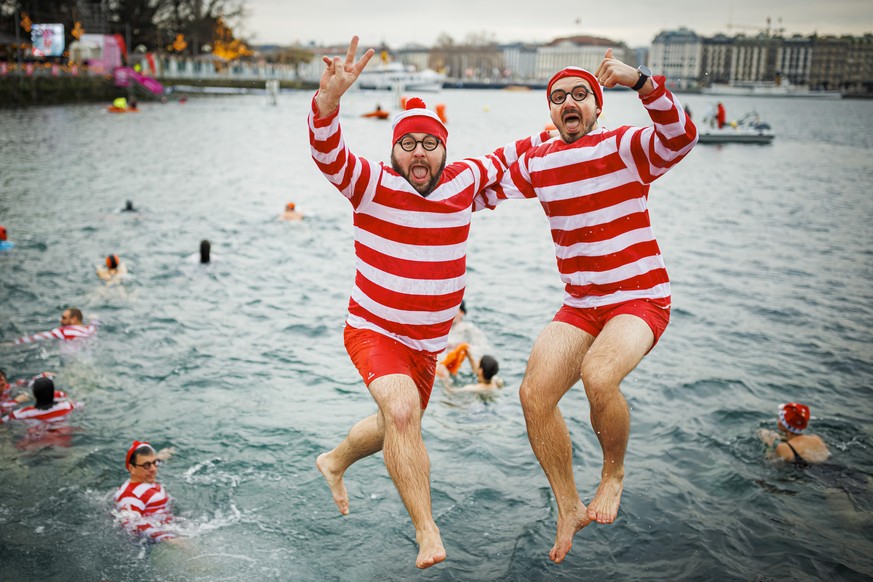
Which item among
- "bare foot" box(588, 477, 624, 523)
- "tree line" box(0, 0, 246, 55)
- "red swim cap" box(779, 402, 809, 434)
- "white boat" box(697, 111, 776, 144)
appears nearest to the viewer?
"bare foot" box(588, 477, 624, 523)

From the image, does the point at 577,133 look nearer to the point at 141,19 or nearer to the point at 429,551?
the point at 429,551

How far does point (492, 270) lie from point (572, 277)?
14259 mm

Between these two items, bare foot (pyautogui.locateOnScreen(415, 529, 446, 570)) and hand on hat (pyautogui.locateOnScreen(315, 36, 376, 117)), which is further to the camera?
hand on hat (pyautogui.locateOnScreen(315, 36, 376, 117))

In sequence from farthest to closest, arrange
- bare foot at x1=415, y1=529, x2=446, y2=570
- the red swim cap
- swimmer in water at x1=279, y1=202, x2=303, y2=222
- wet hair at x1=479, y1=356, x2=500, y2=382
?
1. swimmer in water at x1=279, y1=202, x2=303, y2=222
2. wet hair at x1=479, y1=356, x2=500, y2=382
3. the red swim cap
4. bare foot at x1=415, y1=529, x2=446, y2=570

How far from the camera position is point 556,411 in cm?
550

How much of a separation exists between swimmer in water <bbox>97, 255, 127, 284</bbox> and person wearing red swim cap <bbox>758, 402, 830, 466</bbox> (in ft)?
42.1

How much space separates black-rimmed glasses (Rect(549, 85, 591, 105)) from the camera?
5.39 meters

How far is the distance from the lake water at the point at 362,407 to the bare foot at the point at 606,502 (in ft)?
7.96

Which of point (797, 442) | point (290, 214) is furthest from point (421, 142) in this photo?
point (290, 214)

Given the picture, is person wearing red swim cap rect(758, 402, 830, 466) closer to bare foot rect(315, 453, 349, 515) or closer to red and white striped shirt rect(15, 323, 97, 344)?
bare foot rect(315, 453, 349, 515)

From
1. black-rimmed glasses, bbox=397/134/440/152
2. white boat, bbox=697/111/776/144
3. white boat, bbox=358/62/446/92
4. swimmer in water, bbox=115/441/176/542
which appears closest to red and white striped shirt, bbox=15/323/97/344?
swimmer in water, bbox=115/441/176/542

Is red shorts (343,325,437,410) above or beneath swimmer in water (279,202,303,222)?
above

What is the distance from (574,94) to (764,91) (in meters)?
198

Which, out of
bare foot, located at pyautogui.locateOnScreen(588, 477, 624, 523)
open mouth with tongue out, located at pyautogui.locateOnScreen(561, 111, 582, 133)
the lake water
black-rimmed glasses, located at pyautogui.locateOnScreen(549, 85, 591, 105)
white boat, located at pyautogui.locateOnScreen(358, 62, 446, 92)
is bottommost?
the lake water
